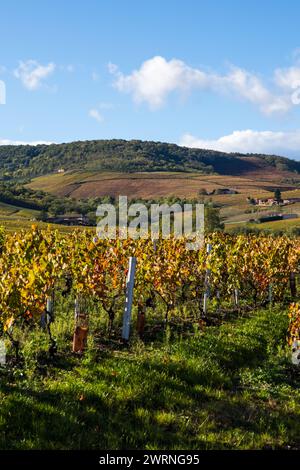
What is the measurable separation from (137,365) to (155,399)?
126 centimetres

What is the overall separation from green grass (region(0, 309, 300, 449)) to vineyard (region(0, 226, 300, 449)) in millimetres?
20

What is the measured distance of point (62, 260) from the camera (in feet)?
33.8

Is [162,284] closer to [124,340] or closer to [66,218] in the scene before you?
[124,340]

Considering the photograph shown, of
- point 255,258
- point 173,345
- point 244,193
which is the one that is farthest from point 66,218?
point 173,345

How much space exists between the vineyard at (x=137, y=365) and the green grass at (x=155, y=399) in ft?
0.07

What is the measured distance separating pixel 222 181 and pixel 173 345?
168559 millimetres

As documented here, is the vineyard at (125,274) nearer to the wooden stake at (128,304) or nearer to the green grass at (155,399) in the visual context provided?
the wooden stake at (128,304)

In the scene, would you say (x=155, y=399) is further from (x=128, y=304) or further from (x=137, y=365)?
(x=128, y=304)

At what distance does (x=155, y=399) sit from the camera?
24.4ft

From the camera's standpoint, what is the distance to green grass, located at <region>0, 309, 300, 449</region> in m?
6.12
